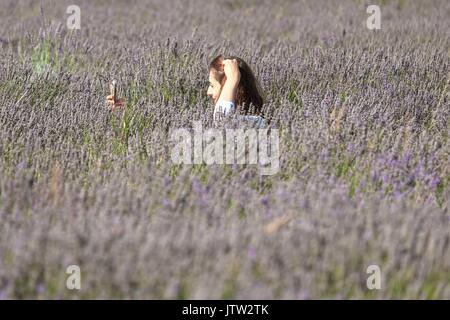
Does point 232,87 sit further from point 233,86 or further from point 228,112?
point 228,112

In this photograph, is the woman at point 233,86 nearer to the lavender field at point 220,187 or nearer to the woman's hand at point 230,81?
the woman's hand at point 230,81

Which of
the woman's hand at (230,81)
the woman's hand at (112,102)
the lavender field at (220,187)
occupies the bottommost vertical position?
the lavender field at (220,187)

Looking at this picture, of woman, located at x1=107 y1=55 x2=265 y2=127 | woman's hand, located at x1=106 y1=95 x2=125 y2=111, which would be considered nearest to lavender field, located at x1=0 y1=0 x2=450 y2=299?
woman's hand, located at x1=106 y1=95 x2=125 y2=111

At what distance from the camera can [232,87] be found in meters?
4.00

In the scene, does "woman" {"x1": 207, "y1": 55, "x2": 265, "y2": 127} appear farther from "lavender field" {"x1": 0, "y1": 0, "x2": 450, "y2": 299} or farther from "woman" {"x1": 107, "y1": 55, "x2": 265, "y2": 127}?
"lavender field" {"x1": 0, "y1": 0, "x2": 450, "y2": 299}

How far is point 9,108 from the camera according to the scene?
142 inches

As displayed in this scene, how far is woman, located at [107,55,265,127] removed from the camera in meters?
3.98

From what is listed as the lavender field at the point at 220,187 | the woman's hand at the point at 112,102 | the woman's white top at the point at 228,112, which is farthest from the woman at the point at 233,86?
the woman's hand at the point at 112,102

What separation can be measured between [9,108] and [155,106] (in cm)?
74

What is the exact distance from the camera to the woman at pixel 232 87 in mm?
3982

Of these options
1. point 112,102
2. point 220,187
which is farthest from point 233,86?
point 220,187

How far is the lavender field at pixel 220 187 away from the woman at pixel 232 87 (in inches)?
8.2

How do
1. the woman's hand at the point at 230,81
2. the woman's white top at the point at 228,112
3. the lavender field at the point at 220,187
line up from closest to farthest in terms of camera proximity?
the lavender field at the point at 220,187, the woman's white top at the point at 228,112, the woman's hand at the point at 230,81
